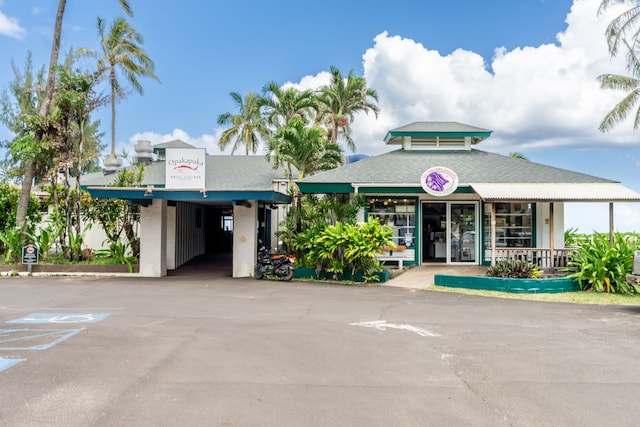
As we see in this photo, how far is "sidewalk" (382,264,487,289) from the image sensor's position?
15236 mm

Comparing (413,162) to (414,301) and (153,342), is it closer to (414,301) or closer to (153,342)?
(414,301)

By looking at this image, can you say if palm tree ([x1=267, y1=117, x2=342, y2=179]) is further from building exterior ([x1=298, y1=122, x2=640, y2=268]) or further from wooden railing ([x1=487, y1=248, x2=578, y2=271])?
wooden railing ([x1=487, y1=248, x2=578, y2=271])

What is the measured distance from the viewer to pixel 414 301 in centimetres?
1217

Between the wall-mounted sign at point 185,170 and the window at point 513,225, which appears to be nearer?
the wall-mounted sign at point 185,170

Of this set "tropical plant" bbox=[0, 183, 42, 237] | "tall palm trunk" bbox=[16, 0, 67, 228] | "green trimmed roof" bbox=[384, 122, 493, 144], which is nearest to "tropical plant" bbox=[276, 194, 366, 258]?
"green trimmed roof" bbox=[384, 122, 493, 144]

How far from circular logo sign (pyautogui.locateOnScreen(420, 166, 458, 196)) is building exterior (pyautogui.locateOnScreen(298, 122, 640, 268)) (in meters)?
0.03

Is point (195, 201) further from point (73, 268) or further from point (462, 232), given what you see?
point (462, 232)

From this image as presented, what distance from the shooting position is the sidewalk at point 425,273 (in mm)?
15236

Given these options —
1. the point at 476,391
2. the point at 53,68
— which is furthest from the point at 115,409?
the point at 53,68

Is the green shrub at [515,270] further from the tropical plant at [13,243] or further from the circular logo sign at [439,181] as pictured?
the tropical plant at [13,243]

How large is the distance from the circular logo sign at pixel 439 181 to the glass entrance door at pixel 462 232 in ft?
7.48

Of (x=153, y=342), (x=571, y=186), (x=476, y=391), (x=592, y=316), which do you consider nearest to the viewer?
(x=476, y=391)

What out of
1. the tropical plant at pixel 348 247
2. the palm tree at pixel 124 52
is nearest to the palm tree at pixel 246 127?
the palm tree at pixel 124 52

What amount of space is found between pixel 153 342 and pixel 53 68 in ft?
54.4
